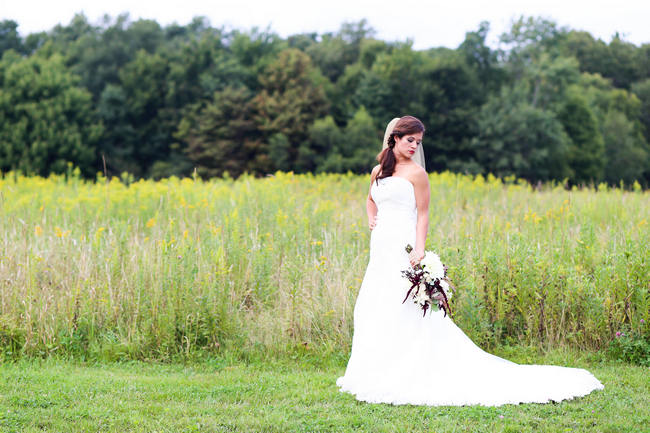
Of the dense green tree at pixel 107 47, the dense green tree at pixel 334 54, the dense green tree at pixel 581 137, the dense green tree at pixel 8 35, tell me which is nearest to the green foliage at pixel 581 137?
the dense green tree at pixel 581 137

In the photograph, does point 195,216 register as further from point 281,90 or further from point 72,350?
point 281,90

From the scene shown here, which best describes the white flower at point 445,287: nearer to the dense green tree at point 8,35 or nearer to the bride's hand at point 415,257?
the bride's hand at point 415,257

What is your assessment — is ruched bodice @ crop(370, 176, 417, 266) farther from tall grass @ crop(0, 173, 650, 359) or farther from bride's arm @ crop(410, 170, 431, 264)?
tall grass @ crop(0, 173, 650, 359)

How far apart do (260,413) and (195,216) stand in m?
5.73

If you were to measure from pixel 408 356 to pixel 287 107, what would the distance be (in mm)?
36131

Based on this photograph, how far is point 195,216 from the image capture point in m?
9.92

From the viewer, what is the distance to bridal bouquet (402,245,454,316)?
4.81 m

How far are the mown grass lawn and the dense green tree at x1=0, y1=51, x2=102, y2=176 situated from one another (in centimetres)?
3413

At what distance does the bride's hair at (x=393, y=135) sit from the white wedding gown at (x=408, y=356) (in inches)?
3.6

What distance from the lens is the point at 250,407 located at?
15.7ft

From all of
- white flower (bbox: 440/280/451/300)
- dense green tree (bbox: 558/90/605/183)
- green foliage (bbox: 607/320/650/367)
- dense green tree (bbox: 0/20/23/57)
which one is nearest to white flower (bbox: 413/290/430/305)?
white flower (bbox: 440/280/451/300)

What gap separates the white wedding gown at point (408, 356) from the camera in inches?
193

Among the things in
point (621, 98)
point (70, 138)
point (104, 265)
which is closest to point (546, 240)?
point (104, 265)

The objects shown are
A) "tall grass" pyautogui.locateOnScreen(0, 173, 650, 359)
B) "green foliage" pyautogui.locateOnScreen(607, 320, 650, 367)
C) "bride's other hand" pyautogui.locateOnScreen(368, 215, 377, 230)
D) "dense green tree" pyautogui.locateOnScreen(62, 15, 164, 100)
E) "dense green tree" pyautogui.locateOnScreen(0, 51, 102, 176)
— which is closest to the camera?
"bride's other hand" pyautogui.locateOnScreen(368, 215, 377, 230)
